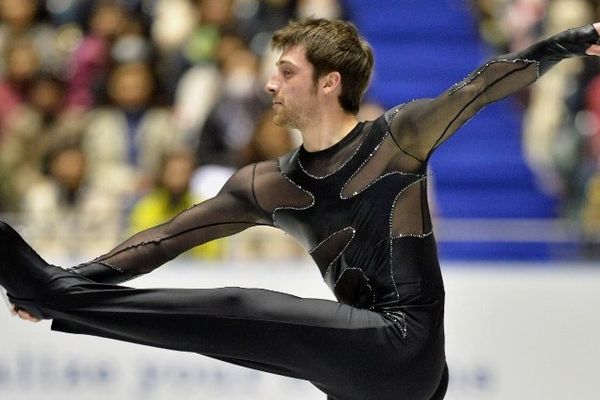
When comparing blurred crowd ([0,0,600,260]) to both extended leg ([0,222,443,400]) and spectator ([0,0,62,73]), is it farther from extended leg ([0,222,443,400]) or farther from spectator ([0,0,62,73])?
extended leg ([0,222,443,400])

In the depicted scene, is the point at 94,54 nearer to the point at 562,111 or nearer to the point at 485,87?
the point at 562,111

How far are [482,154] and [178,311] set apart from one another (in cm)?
507

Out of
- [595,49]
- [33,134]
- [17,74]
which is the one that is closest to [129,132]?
[33,134]

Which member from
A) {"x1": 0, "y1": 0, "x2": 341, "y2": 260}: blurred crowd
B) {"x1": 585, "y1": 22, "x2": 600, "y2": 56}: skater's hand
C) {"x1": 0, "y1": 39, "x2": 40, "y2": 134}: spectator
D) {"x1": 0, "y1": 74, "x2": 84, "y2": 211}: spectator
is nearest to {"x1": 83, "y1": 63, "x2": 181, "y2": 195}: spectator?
{"x1": 0, "y1": 0, "x2": 341, "y2": 260}: blurred crowd

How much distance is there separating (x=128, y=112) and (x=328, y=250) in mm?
4043

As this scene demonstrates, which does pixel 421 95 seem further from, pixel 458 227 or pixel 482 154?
pixel 458 227

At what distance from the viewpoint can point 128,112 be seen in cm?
777

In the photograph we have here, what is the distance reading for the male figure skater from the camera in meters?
3.74

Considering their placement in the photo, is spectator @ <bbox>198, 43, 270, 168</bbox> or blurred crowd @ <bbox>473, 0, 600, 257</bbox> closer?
blurred crowd @ <bbox>473, 0, 600, 257</bbox>

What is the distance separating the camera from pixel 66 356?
6.10 meters

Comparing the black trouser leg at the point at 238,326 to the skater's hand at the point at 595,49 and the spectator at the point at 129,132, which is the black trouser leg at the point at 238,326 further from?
the spectator at the point at 129,132

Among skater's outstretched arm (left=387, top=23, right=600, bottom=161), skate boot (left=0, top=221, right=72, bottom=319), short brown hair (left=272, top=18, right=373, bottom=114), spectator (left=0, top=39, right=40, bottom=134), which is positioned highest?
spectator (left=0, top=39, right=40, bottom=134)

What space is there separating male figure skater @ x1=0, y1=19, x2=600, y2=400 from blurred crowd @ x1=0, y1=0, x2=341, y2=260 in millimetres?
2190

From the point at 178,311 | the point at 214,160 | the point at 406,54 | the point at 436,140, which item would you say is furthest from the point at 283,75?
the point at 406,54
